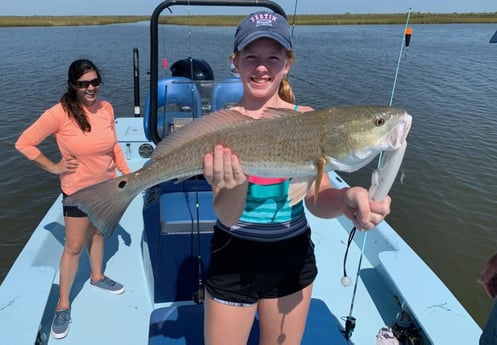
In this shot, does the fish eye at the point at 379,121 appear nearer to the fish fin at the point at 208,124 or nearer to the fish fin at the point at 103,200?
the fish fin at the point at 208,124

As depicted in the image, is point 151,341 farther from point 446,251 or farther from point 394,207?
point 394,207

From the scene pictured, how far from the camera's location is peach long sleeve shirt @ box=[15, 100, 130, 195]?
134 inches

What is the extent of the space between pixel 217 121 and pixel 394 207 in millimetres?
7564

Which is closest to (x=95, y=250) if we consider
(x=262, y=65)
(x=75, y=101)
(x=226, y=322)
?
(x=75, y=101)

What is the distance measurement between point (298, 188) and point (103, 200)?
3.60 ft

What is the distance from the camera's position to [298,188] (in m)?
2.08

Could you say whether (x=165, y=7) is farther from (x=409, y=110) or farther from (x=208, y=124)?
(x=409, y=110)

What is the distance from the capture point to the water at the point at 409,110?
7.68 metres

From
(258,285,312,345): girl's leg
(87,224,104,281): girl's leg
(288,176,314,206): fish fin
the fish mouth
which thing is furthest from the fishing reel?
(87,224,104,281): girl's leg


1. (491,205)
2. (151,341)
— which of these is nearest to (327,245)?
(151,341)

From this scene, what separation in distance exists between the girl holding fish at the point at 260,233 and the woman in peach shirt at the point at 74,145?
1805 mm

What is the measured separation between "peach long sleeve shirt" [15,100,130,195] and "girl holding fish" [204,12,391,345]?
5.94 feet

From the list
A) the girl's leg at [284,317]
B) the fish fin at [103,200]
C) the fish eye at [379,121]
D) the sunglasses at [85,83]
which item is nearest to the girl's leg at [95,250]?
the sunglasses at [85,83]

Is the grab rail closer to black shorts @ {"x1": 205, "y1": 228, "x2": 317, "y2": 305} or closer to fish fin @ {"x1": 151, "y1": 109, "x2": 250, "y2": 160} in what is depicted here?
fish fin @ {"x1": 151, "y1": 109, "x2": 250, "y2": 160}
